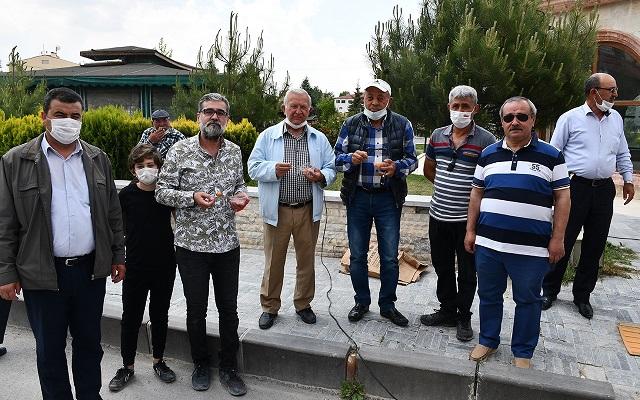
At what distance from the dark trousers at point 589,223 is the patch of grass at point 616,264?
2.83ft

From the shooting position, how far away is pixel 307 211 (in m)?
4.00

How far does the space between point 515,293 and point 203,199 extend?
2234 mm

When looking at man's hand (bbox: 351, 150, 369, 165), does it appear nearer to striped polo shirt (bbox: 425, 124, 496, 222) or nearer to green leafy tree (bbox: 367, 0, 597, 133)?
striped polo shirt (bbox: 425, 124, 496, 222)

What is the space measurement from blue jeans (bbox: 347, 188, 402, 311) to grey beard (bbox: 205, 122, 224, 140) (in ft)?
4.45

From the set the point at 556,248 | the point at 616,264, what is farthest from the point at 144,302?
the point at 616,264

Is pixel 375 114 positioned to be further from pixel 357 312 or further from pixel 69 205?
pixel 69 205

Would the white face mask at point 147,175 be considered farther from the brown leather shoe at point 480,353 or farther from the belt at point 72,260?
the brown leather shoe at point 480,353

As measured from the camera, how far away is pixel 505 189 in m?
3.09

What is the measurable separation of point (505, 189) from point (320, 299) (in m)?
2.33

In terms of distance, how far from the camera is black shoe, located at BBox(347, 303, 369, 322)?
4102 millimetres

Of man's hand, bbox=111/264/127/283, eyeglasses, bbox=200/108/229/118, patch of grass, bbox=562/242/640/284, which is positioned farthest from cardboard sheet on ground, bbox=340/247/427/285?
man's hand, bbox=111/264/127/283

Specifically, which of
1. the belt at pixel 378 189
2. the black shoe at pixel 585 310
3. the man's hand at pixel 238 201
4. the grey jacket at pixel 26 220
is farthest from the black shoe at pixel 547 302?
the grey jacket at pixel 26 220

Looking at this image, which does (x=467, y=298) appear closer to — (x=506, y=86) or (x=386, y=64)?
(x=506, y=86)

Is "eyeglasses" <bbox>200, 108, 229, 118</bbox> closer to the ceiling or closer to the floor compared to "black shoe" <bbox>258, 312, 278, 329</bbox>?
closer to the ceiling
